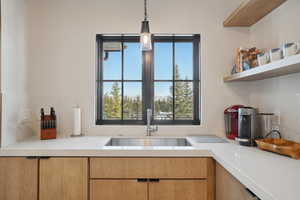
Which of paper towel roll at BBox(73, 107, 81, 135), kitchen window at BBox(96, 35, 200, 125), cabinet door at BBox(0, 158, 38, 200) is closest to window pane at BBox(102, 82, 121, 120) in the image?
kitchen window at BBox(96, 35, 200, 125)

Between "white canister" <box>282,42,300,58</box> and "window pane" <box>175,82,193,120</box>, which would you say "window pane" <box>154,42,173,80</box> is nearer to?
A: "window pane" <box>175,82,193,120</box>

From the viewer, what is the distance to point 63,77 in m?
2.08

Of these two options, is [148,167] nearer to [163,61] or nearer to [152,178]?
[152,178]

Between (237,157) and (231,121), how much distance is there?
0.74m

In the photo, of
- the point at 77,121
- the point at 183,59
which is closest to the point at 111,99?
the point at 77,121

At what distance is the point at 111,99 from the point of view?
7.30ft

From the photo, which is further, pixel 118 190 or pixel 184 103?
pixel 184 103

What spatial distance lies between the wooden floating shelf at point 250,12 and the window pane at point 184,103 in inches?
29.9

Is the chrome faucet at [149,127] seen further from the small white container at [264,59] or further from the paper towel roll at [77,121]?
the small white container at [264,59]

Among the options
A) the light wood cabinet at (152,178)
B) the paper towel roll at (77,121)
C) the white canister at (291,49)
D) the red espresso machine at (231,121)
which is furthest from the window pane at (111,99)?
the white canister at (291,49)

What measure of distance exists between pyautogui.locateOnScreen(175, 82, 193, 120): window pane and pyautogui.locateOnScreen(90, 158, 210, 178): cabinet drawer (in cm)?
76

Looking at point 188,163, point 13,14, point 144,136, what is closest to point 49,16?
point 13,14

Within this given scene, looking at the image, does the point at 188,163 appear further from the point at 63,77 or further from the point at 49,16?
the point at 49,16

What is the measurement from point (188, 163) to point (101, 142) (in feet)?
2.53
